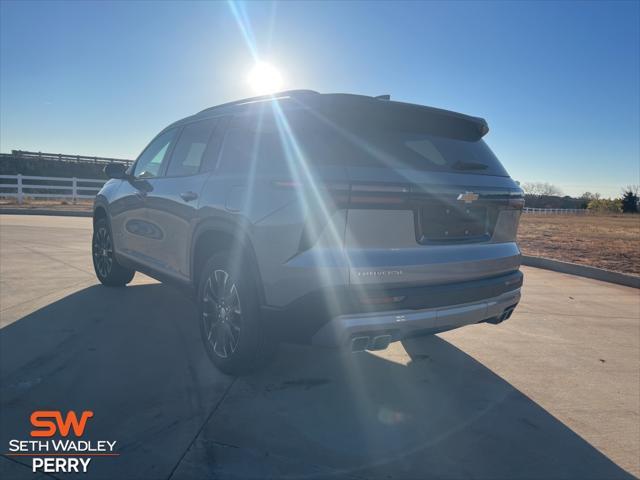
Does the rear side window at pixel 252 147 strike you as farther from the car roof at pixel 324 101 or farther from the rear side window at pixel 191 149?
the rear side window at pixel 191 149

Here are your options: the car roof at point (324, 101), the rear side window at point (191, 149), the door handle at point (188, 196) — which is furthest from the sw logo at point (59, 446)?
the car roof at point (324, 101)

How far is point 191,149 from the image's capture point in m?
4.08

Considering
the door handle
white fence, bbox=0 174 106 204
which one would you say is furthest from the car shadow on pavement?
white fence, bbox=0 174 106 204

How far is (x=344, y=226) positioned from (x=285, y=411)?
1.16 metres

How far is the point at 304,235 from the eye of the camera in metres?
2.52

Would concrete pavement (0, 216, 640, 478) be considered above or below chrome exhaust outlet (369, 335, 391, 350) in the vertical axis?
below

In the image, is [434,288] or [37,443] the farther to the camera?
[434,288]

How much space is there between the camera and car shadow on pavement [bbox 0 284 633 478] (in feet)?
7.34

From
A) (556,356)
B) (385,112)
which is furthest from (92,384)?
(556,356)

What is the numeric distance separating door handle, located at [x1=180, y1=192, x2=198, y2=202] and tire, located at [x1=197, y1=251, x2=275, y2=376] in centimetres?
57

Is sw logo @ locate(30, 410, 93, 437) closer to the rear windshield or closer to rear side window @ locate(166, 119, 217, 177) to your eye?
the rear windshield

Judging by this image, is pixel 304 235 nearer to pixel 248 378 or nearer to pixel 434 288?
pixel 434 288

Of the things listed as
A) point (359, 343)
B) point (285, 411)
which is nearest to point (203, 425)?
point (285, 411)

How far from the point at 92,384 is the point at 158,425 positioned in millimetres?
744
